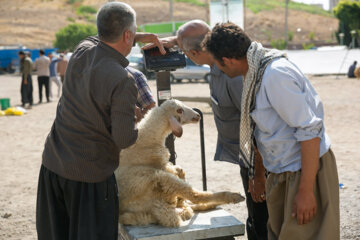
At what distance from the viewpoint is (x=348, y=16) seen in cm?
6091

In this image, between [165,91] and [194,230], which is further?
[165,91]

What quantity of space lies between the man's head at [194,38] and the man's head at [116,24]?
3.95 ft

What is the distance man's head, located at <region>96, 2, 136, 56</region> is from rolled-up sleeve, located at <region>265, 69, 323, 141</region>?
896 mm

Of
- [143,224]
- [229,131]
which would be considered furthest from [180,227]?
[229,131]

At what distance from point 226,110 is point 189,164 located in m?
4.65

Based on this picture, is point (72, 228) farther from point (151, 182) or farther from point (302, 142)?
point (302, 142)

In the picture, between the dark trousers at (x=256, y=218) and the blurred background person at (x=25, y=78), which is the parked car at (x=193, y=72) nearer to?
the blurred background person at (x=25, y=78)

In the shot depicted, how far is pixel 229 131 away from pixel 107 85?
4.97 feet

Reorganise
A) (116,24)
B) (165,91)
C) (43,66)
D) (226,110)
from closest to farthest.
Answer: (116,24) → (226,110) → (165,91) → (43,66)

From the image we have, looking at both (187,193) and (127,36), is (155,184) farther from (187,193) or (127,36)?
(127,36)

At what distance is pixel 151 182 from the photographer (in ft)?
11.9

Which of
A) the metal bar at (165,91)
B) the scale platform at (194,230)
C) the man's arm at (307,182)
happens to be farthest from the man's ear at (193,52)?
the man's arm at (307,182)

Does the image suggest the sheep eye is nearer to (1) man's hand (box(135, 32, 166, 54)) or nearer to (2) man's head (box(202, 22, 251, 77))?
(1) man's hand (box(135, 32, 166, 54))

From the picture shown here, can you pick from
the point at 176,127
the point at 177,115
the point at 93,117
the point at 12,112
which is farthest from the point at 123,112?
the point at 12,112
